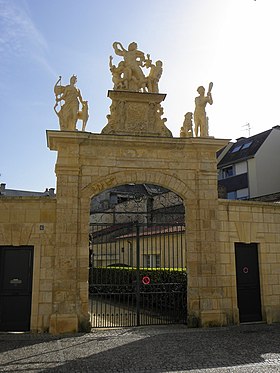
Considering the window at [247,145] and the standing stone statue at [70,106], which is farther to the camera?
the window at [247,145]

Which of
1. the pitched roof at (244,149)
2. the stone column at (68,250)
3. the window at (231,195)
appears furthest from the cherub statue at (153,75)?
the window at (231,195)

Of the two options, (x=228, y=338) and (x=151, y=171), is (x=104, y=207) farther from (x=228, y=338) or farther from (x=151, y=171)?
(x=228, y=338)

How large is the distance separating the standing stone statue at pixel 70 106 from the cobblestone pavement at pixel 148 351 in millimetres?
4960

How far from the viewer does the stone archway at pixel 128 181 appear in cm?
888

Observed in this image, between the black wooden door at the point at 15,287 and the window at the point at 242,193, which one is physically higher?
the window at the point at 242,193

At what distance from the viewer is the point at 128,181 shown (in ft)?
31.5

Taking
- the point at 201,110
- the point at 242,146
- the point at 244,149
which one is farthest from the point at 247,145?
the point at 201,110

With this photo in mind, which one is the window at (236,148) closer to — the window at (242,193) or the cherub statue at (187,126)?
the window at (242,193)

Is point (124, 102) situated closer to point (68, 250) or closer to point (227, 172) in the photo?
point (68, 250)

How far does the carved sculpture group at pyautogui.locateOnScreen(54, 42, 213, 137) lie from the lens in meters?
9.74

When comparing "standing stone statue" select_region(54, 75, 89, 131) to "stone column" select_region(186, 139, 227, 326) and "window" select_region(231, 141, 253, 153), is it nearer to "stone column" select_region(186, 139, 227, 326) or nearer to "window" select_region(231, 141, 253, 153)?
"stone column" select_region(186, 139, 227, 326)

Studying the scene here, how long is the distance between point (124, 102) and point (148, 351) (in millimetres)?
6068

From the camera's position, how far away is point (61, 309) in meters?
8.69

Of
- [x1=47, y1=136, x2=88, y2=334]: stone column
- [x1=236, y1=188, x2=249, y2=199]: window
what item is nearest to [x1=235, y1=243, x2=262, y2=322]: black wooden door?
[x1=47, y1=136, x2=88, y2=334]: stone column
